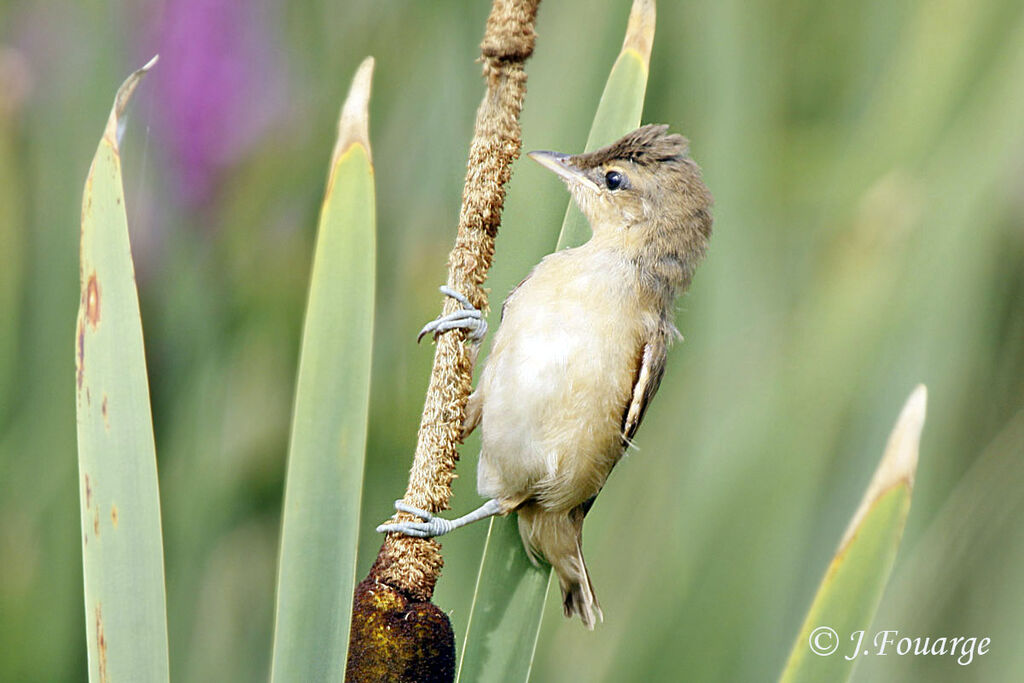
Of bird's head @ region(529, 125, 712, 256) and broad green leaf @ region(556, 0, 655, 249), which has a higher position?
broad green leaf @ region(556, 0, 655, 249)

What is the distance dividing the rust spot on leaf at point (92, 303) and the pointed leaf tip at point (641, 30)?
0.26 meters

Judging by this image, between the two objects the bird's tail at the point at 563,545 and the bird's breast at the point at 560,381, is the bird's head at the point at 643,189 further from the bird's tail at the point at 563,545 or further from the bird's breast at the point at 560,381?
the bird's tail at the point at 563,545

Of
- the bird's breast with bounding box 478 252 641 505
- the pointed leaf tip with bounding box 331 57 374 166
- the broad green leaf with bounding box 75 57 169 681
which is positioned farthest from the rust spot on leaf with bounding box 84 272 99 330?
the bird's breast with bounding box 478 252 641 505

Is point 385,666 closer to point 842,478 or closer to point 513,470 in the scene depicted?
point 513,470

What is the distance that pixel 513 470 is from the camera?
0.47m

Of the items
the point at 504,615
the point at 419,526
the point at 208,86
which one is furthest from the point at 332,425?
the point at 208,86

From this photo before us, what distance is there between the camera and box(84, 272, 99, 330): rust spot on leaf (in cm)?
31

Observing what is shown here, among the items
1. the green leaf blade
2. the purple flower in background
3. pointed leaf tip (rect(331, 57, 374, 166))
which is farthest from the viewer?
the purple flower in background

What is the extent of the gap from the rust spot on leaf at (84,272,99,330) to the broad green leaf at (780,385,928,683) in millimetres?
280

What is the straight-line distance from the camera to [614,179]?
45 centimetres

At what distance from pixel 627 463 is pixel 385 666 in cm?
29

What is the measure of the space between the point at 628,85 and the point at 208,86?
0.82ft

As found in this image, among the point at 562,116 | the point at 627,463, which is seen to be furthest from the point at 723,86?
the point at 627,463

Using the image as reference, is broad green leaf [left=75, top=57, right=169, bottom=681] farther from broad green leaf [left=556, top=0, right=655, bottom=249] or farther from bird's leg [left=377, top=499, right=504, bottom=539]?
broad green leaf [left=556, top=0, right=655, bottom=249]
